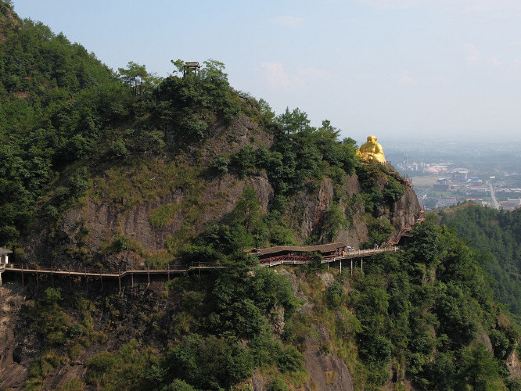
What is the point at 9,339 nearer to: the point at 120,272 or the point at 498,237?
the point at 120,272

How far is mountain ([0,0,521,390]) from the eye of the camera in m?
32.4

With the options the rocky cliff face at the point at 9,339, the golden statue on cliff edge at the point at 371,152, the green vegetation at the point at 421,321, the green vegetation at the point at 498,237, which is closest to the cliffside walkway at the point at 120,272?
the rocky cliff face at the point at 9,339

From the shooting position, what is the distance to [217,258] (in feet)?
114

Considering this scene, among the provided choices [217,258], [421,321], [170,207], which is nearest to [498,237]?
[421,321]

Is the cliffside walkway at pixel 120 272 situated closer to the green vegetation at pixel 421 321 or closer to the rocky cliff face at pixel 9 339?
the rocky cliff face at pixel 9 339

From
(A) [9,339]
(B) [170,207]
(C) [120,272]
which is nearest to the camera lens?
(A) [9,339]

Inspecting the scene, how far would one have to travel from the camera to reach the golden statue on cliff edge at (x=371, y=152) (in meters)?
49.8

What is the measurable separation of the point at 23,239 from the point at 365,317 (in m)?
22.7

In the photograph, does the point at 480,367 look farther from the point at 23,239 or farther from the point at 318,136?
the point at 23,239

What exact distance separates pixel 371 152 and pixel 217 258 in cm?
2187

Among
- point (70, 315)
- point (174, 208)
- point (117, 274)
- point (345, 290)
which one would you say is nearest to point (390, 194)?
point (345, 290)

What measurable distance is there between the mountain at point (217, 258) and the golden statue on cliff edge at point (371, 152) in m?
3.67

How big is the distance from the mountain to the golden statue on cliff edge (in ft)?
12.0

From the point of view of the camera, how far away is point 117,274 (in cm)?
3438
